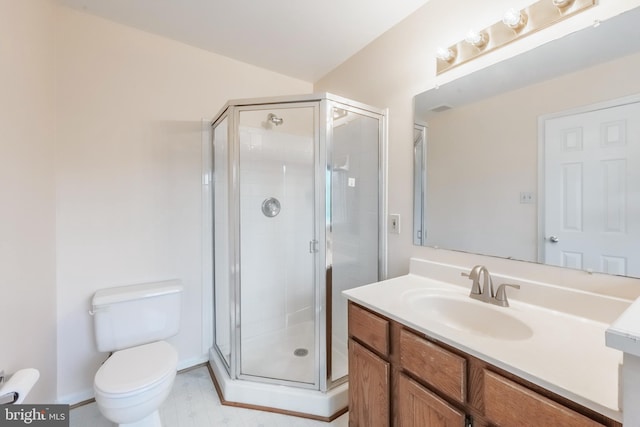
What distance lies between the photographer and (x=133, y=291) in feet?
5.74

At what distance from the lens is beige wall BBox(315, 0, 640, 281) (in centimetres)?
138

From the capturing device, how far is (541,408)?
27.9 inches

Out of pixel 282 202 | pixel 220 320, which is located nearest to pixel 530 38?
pixel 282 202

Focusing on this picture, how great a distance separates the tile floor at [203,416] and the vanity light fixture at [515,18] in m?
2.25

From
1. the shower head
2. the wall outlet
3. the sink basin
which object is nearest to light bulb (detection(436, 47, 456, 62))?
the wall outlet

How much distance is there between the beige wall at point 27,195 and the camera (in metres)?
1.12

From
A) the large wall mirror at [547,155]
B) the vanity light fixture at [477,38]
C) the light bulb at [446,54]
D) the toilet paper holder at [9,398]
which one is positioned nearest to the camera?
the toilet paper holder at [9,398]

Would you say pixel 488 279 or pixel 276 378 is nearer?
pixel 488 279

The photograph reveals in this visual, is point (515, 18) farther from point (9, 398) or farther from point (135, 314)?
point (135, 314)

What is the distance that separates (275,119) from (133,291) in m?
1.50

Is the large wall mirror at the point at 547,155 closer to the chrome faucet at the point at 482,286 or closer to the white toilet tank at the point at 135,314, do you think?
the chrome faucet at the point at 482,286

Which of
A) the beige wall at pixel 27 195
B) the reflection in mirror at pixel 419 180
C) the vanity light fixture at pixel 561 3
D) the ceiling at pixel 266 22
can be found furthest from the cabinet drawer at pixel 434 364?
the ceiling at pixel 266 22

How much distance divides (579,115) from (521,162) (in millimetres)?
254

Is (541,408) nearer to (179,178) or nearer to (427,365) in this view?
(427,365)
